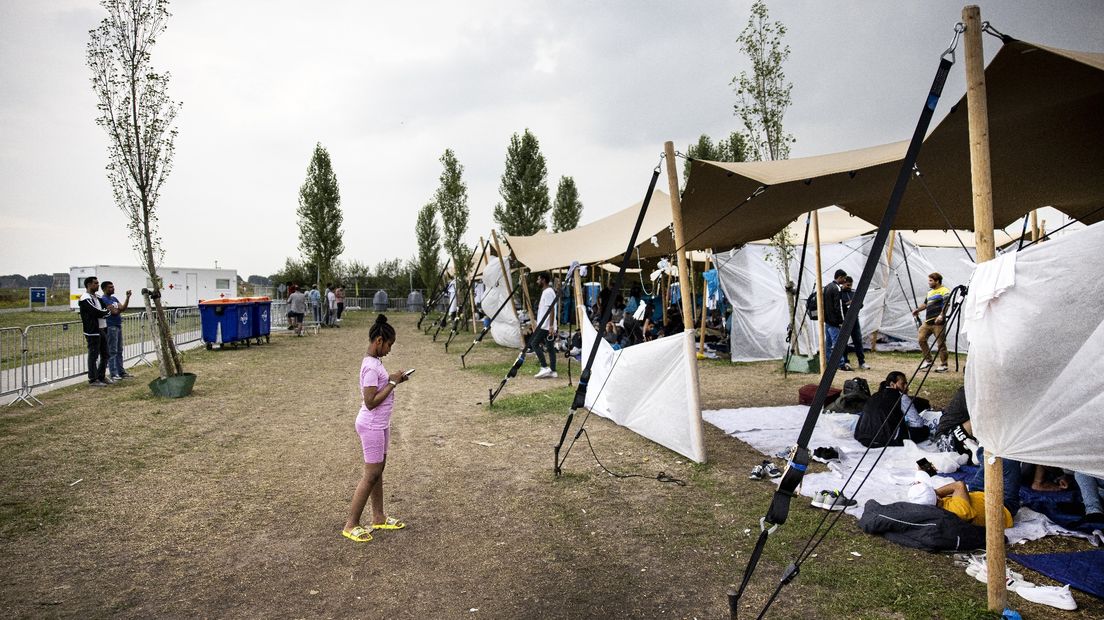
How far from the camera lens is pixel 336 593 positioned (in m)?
3.56

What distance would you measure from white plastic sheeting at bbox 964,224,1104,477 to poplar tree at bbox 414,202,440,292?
35.0 meters

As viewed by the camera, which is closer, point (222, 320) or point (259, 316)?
point (222, 320)

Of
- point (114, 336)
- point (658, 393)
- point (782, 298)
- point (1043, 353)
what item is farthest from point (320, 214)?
point (1043, 353)

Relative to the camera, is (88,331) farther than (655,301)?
No

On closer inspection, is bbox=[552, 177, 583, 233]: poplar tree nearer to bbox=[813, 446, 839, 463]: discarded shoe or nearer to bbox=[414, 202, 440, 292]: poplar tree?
bbox=[414, 202, 440, 292]: poplar tree

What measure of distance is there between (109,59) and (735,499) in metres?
10.5

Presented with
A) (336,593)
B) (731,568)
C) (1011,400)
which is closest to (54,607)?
(336,593)

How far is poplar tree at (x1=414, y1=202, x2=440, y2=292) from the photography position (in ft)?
121

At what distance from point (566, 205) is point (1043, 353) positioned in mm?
36868

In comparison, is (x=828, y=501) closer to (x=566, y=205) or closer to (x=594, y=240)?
(x=594, y=240)

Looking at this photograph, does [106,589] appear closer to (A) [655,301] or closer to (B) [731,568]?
(B) [731,568]

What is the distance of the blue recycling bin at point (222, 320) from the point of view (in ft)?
53.6

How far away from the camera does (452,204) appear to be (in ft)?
102

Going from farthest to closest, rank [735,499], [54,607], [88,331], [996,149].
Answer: [88,331]
[996,149]
[735,499]
[54,607]
